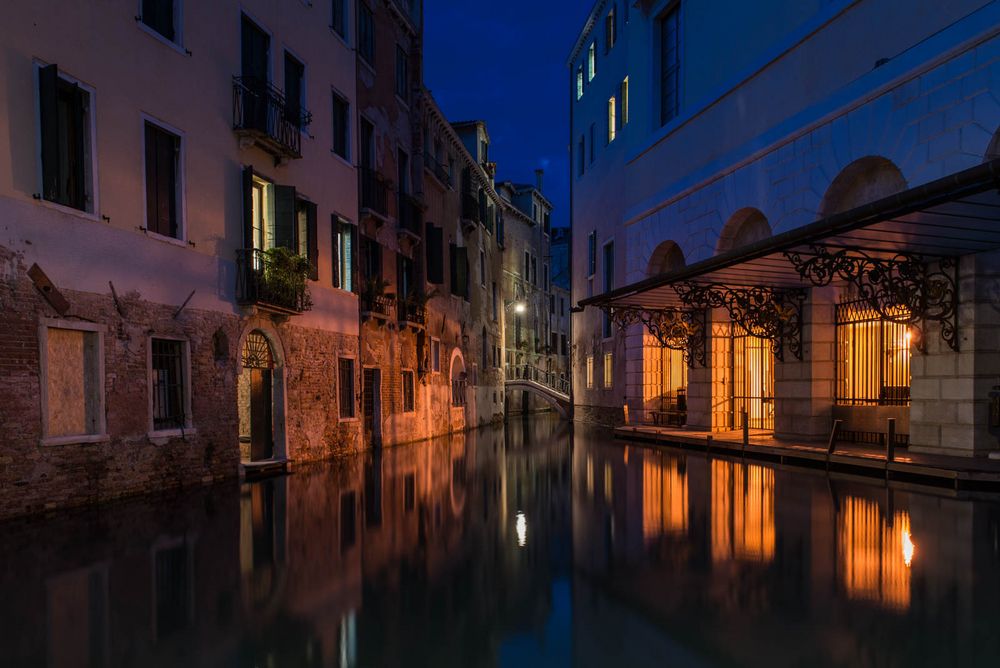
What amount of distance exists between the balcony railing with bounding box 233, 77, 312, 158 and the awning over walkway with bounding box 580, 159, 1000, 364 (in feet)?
27.8

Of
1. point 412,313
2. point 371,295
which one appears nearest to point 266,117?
point 371,295

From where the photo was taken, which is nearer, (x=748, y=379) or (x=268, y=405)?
(x=268, y=405)

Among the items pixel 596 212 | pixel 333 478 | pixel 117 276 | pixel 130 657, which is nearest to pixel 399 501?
pixel 333 478

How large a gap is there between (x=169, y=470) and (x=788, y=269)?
1172 centimetres

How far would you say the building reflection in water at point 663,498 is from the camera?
8.60 m

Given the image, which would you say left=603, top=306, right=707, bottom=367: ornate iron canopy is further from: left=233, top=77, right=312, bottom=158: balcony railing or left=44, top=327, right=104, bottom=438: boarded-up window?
left=44, top=327, right=104, bottom=438: boarded-up window

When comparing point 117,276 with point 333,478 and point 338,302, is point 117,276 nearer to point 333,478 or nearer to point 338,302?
point 333,478

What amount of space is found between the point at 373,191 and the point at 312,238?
4.26 meters

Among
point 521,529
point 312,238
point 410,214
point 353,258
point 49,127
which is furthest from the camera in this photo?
point 410,214

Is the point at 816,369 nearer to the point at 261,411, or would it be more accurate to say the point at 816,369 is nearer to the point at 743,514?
the point at 743,514

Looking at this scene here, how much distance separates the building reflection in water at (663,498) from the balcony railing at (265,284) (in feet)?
25.4

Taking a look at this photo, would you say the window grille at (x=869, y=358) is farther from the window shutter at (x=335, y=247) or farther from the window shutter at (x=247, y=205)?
the window shutter at (x=247, y=205)

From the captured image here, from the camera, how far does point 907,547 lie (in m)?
7.45

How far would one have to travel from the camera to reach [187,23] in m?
13.2
